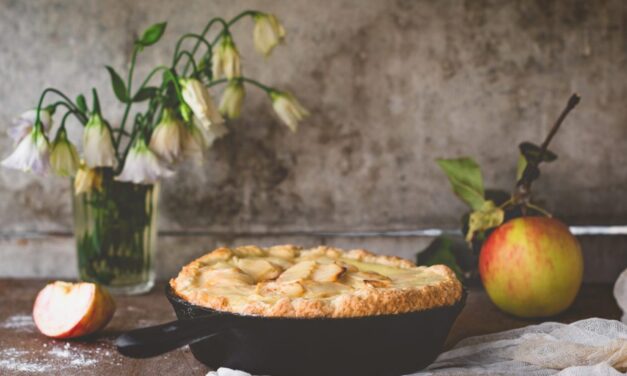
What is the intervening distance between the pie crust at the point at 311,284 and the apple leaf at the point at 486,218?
0.23 m

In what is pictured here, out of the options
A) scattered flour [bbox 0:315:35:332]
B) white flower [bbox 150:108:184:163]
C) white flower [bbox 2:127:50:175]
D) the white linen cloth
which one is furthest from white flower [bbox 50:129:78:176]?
the white linen cloth

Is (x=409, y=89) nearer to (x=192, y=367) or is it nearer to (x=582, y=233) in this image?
(x=582, y=233)

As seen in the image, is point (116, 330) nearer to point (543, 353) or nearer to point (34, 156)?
point (34, 156)

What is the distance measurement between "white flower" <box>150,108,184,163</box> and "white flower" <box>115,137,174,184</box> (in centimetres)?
2

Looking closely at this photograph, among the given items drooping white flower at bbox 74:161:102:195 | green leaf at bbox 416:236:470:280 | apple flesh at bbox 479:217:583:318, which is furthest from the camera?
green leaf at bbox 416:236:470:280

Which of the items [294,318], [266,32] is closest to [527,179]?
[266,32]

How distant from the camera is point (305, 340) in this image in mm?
797

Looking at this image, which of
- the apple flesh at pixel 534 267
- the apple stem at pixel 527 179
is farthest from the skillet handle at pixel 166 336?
the apple stem at pixel 527 179

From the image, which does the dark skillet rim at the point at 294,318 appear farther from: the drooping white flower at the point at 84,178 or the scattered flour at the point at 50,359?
the drooping white flower at the point at 84,178

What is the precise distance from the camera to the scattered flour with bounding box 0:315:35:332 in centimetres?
114

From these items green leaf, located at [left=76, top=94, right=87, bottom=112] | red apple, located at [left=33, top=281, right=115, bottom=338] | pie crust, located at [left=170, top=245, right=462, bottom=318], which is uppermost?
green leaf, located at [left=76, top=94, right=87, bottom=112]

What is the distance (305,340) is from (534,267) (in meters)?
0.52

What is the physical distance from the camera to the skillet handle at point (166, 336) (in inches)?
29.2

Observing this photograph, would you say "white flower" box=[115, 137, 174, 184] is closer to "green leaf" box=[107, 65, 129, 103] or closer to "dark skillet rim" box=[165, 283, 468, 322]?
"green leaf" box=[107, 65, 129, 103]
